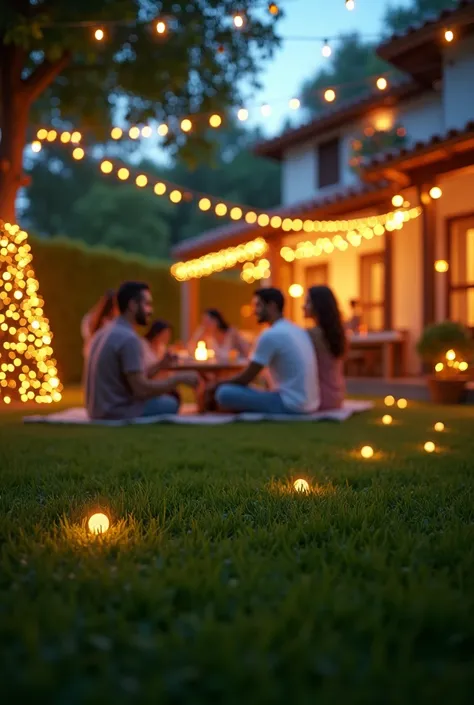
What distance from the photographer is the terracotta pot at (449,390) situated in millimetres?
8005

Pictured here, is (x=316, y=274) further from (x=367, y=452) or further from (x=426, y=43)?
(x=367, y=452)

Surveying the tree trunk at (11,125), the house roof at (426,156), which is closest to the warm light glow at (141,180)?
the tree trunk at (11,125)

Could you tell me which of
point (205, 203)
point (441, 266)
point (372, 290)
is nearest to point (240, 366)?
point (205, 203)

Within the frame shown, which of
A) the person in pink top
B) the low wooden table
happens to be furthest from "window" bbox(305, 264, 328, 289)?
the person in pink top

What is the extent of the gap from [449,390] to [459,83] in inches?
218

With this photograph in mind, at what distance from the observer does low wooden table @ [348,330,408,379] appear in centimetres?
1045

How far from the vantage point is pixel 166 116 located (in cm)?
1046

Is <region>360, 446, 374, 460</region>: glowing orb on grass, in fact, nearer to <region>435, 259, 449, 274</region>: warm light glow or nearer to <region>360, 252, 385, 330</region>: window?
<region>435, 259, 449, 274</region>: warm light glow

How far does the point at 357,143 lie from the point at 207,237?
3.82 meters

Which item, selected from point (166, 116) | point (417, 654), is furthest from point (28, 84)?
point (417, 654)

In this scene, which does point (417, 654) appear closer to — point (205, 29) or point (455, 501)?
point (455, 501)

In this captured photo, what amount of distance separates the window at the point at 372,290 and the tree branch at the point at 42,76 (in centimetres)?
670

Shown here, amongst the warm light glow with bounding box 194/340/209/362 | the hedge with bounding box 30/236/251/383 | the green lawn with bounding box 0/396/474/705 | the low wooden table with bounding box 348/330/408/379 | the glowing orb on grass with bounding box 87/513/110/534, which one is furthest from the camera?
the hedge with bounding box 30/236/251/383

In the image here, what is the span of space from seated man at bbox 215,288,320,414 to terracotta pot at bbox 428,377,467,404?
7.32ft
